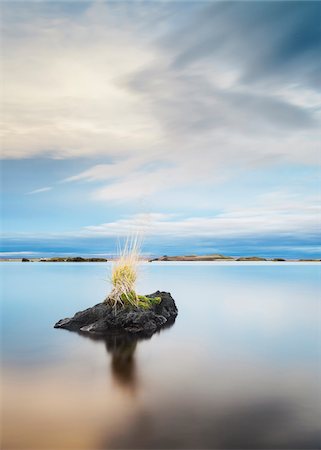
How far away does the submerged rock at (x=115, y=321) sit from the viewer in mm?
8156

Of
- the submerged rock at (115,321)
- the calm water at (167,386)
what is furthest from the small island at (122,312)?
the calm water at (167,386)

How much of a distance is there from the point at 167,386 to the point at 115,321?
3382mm

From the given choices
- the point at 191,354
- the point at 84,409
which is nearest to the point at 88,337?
the point at 191,354

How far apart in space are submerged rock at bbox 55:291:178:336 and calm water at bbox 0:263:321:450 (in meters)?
0.43

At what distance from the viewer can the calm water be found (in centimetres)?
359

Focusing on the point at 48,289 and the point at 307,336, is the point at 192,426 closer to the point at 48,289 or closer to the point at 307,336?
the point at 307,336

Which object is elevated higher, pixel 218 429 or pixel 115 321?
pixel 115 321

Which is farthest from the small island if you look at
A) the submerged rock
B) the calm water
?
the calm water

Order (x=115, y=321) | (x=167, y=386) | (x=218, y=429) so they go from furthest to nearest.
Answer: (x=115, y=321) → (x=167, y=386) → (x=218, y=429)

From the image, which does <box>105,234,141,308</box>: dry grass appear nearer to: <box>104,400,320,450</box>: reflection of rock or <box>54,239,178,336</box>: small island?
<box>54,239,178,336</box>: small island

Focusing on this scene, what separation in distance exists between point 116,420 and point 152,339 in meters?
3.77

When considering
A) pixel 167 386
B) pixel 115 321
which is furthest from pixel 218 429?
pixel 115 321

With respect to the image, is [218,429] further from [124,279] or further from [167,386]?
[124,279]

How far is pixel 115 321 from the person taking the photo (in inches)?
324
